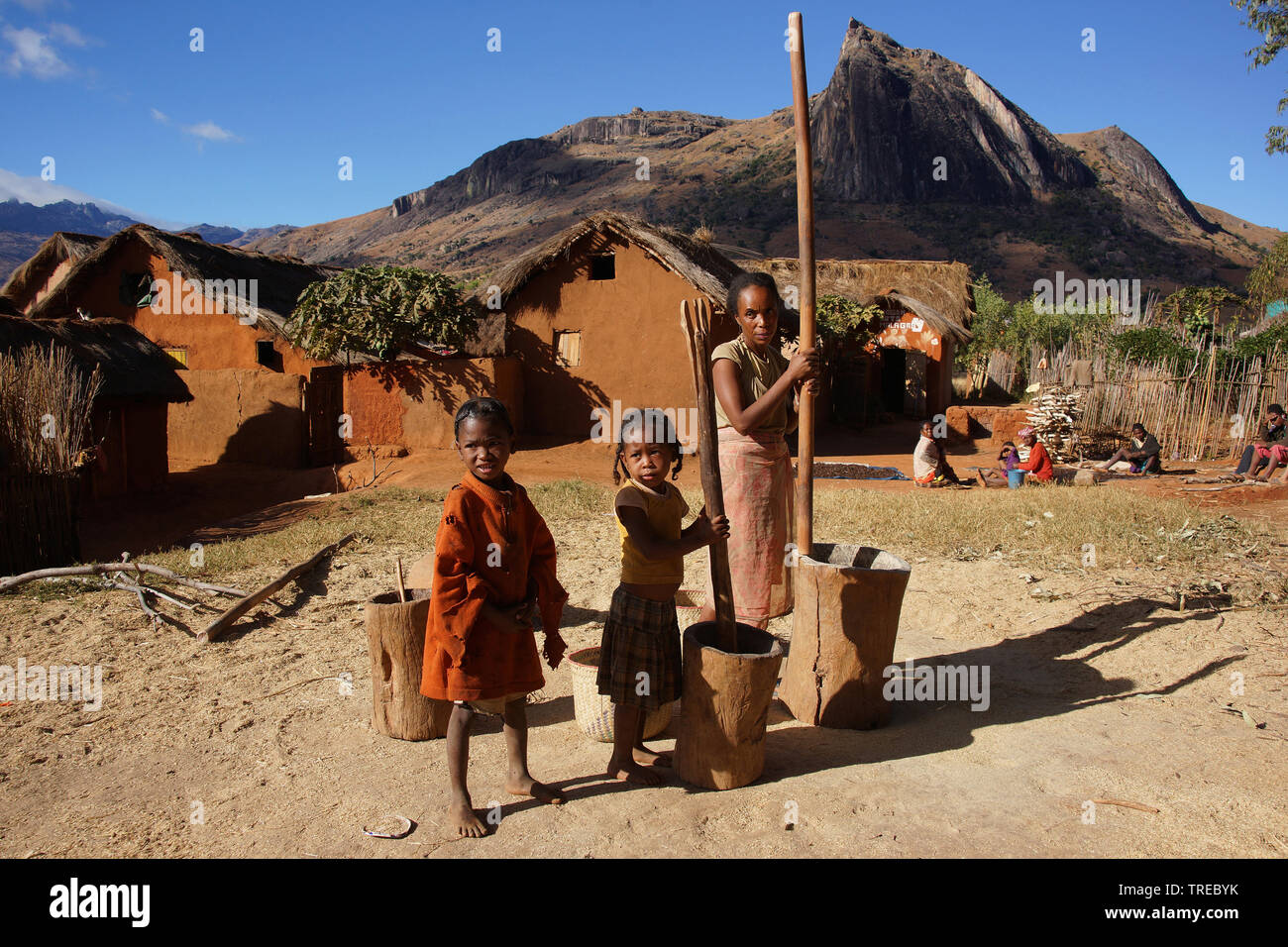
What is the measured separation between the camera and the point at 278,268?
1662 cm

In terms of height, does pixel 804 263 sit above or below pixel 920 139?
below

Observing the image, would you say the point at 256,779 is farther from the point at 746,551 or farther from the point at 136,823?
the point at 746,551

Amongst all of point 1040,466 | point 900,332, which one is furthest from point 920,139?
point 1040,466

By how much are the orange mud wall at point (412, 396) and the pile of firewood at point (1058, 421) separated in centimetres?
872

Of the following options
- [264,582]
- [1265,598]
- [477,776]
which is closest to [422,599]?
[477,776]

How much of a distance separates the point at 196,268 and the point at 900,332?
1506 cm

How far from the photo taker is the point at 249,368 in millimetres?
14008

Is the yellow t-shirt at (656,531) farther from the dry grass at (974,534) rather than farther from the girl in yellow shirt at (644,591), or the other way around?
the dry grass at (974,534)

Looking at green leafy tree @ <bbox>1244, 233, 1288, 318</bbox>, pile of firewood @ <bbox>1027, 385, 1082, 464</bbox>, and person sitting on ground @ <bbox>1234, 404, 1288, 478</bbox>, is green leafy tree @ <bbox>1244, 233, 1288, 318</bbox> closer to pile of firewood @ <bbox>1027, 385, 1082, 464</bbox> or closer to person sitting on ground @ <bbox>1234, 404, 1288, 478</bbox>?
pile of firewood @ <bbox>1027, 385, 1082, 464</bbox>

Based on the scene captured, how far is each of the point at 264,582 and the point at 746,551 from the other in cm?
373

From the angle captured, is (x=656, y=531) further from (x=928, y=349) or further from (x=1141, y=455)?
(x=928, y=349)

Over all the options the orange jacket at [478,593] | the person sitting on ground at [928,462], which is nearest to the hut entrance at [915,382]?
the person sitting on ground at [928,462]

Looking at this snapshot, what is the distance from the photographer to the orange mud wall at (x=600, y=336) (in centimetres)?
1374

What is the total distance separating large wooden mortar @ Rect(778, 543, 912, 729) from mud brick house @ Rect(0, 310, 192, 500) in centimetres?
1003
